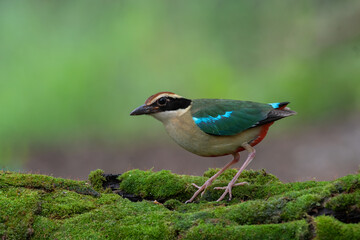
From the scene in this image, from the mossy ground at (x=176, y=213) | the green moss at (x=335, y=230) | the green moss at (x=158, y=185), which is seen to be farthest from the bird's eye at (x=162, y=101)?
the green moss at (x=335, y=230)

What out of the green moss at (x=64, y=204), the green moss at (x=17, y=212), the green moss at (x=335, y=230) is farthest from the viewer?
the green moss at (x=64, y=204)

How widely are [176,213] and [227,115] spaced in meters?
1.73

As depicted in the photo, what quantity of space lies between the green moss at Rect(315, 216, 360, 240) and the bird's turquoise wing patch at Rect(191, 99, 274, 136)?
2206mm

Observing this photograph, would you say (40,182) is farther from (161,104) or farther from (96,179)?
(161,104)

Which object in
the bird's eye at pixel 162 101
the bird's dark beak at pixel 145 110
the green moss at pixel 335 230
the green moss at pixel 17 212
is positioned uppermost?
the bird's eye at pixel 162 101

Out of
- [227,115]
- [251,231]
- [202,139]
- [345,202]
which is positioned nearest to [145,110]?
[202,139]

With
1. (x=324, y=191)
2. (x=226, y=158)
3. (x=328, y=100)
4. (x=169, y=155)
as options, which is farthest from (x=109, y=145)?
(x=324, y=191)

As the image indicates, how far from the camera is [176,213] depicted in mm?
5426

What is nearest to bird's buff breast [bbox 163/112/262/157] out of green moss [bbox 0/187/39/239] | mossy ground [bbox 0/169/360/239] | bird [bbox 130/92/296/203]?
bird [bbox 130/92/296/203]

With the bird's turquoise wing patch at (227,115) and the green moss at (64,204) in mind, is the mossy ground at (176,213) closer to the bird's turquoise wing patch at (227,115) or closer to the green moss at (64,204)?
the green moss at (64,204)

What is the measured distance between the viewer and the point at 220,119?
21.6 feet

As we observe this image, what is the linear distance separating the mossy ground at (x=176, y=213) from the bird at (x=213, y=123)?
526 millimetres

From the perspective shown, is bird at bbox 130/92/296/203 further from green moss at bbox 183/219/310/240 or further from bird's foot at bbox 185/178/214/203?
green moss at bbox 183/219/310/240

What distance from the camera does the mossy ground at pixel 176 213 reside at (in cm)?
471
